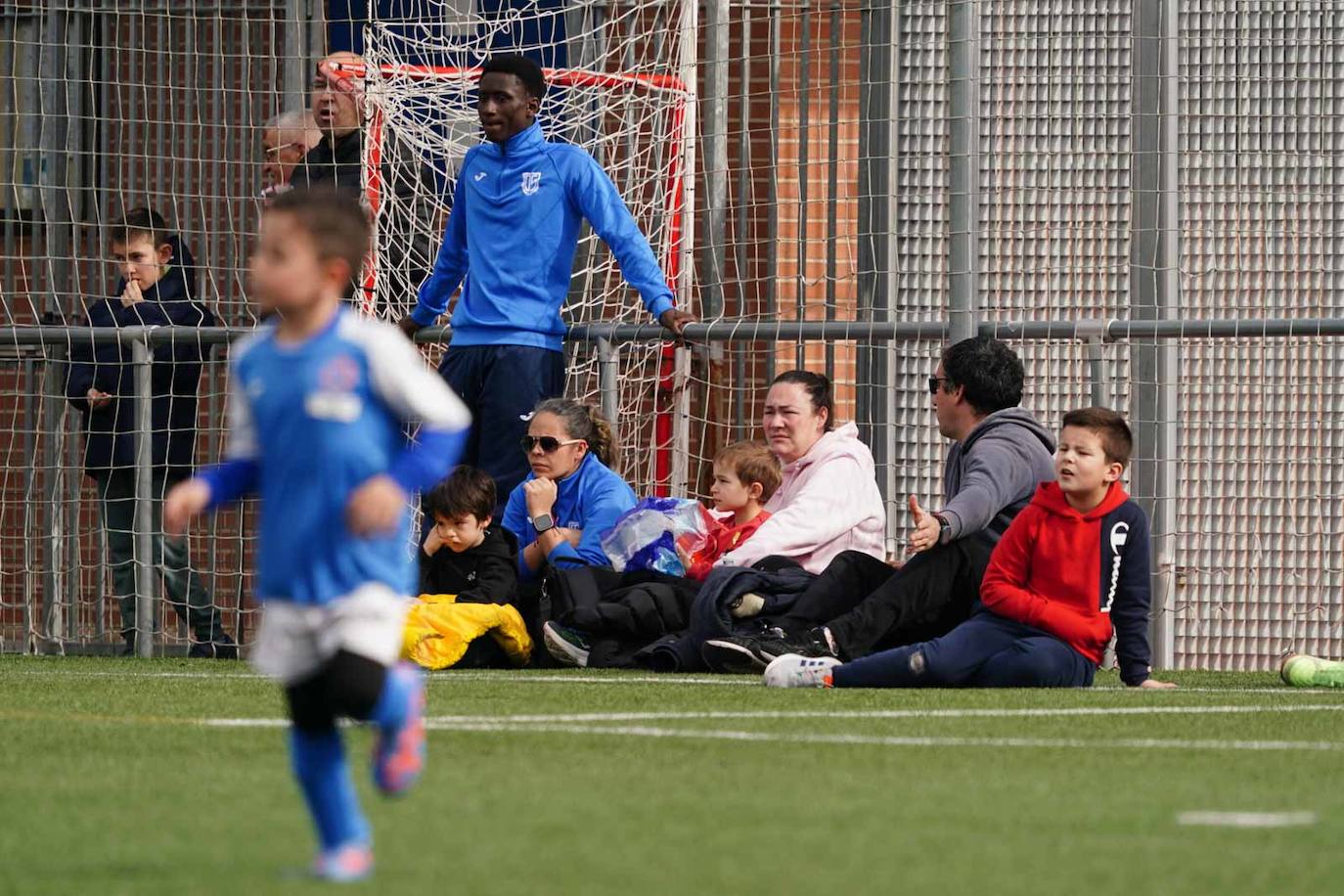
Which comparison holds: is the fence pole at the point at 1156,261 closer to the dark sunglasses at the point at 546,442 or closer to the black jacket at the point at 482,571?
the dark sunglasses at the point at 546,442

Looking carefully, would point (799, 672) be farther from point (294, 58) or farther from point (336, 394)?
point (294, 58)

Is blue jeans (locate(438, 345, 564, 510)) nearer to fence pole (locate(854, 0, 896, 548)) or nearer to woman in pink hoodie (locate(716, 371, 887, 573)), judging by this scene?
woman in pink hoodie (locate(716, 371, 887, 573))

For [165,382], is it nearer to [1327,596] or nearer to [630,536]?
[630,536]

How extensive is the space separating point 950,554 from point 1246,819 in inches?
150

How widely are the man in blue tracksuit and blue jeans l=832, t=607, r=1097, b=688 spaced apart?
2.27 metres

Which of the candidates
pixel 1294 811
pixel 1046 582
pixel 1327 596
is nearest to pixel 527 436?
pixel 1046 582

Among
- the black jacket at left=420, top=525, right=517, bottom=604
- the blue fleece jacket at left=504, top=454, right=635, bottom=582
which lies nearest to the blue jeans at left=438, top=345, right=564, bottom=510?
the blue fleece jacket at left=504, top=454, right=635, bottom=582

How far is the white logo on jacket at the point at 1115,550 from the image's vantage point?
7.42 meters

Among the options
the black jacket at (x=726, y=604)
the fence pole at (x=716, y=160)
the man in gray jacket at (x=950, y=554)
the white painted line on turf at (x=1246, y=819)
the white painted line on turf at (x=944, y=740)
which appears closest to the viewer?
the white painted line on turf at (x=1246, y=819)

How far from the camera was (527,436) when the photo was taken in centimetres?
912

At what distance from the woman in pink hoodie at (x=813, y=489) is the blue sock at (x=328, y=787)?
480 centimetres

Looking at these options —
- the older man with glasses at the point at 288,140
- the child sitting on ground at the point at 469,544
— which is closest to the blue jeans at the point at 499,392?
the child sitting on ground at the point at 469,544

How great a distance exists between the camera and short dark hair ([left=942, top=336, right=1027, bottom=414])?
8133mm

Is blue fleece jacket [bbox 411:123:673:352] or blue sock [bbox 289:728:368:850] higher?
blue fleece jacket [bbox 411:123:673:352]
